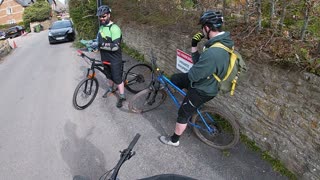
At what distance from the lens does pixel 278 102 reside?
3264 millimetres

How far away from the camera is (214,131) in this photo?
396 cm

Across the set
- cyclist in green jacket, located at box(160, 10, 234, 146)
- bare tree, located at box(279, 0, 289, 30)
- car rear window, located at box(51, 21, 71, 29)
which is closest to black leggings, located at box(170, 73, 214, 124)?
cyclist in green jacket, located at box(160, 10, 234, 146)

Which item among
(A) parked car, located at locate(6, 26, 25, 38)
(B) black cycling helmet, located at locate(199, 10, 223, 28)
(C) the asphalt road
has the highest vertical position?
(B) black cycling helmet, located at locate(199, 10, 223, 28)

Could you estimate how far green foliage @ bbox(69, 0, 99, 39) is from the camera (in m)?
13.1

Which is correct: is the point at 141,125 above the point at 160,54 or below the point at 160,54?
below

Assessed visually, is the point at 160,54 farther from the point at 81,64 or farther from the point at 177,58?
the point at 81,64

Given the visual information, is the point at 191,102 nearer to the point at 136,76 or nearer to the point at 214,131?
the point at 214,131

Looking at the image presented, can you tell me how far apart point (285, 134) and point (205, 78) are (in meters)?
1.36

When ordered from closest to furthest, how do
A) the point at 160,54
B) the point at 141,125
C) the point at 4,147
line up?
the point at 4,147, the point at 141,125, the point at 160,54

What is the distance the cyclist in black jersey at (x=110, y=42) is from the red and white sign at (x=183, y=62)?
1.34 metres

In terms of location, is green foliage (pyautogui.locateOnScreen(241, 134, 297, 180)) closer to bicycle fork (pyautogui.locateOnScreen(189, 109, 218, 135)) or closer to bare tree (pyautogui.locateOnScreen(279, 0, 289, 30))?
bicycle fork (pyautogui.locateOnScreen(189, 109, 218, 135))

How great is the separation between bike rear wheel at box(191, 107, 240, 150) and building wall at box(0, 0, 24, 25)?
65140 mm

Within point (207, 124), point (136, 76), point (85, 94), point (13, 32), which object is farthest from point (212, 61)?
point (13, 32)

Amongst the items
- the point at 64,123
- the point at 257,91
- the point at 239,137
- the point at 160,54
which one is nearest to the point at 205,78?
the point at 257,91
